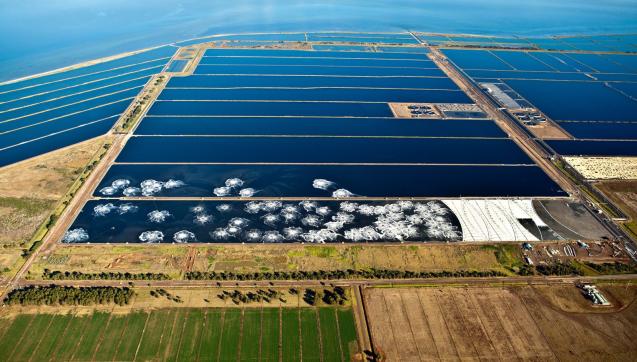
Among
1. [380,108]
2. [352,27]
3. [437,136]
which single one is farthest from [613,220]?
[352,27]

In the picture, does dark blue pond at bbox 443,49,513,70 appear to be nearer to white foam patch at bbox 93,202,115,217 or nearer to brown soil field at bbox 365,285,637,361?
brown soil field at bbox 365,285,637,361

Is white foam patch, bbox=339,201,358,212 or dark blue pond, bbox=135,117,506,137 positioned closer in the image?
white foam patch, bbox=339,201,358,212

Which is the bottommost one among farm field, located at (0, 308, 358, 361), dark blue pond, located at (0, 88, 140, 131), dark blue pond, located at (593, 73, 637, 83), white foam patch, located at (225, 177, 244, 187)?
farm field, located at (0, 308, 358, 361)

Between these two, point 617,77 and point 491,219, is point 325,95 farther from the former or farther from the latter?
point 617,77

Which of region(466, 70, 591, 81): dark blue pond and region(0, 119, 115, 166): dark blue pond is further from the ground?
region(466, 70, 591, 81): dark blue pond

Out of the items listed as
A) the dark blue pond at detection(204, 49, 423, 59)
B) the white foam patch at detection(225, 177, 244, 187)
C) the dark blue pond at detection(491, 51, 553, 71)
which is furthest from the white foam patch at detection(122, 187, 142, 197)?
the dark blue pond at detection(491, 51, 553, 71)

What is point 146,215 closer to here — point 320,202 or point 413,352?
point 320,202

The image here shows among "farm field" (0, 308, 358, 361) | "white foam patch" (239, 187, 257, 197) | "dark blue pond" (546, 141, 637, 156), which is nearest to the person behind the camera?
"farm field" (0, 308, 358, 361)

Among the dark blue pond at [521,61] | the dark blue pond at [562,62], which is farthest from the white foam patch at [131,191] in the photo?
the dark blue pond at [562,62]
